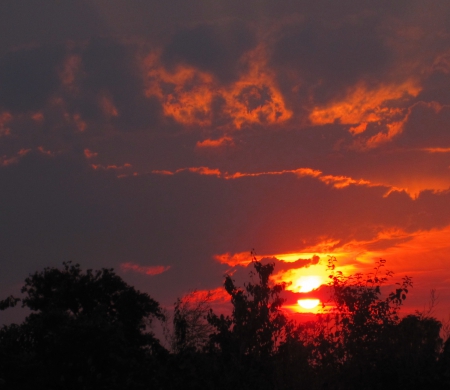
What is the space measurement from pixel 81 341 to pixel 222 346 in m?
8.28

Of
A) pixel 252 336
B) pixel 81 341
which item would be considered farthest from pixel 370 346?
pixel 81 341

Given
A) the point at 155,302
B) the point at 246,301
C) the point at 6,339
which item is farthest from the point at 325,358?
the point at 155,302

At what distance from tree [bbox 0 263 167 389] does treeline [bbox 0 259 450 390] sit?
2.5 inches

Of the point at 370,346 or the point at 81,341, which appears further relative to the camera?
the point at 81,341

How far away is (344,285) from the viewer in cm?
2288

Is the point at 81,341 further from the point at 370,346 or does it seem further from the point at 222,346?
the point at 370,346

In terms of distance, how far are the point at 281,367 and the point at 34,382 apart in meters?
16.6

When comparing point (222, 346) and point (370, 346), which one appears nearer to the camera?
point (370, 346)

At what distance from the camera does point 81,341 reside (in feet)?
106

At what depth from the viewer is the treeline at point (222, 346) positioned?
20125 millimetres

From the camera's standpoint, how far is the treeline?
20.1 m

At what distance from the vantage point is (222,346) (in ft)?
101

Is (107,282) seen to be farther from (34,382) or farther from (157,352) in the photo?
(34,382)

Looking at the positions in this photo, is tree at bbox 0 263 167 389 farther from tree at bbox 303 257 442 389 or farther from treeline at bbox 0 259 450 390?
tree at bbox 303 257 442 389
